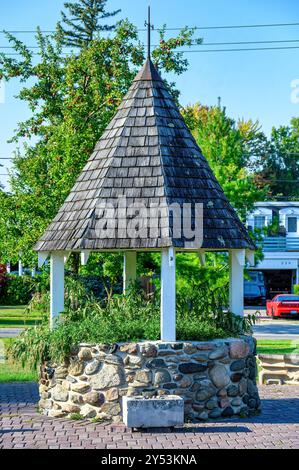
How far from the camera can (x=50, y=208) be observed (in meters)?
21.6

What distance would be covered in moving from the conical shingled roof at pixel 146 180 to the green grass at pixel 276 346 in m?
9.34

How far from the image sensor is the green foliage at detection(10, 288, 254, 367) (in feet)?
38.7

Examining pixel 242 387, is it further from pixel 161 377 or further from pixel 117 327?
pixel 117 327

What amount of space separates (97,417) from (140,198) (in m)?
3.11

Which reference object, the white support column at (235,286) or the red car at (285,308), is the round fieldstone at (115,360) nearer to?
the white support column at (235,286)

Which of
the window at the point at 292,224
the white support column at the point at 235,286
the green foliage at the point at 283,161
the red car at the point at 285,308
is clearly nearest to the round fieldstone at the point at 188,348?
the white support column at the point at 235,286

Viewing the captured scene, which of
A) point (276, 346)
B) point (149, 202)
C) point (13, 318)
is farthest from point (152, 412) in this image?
point (13, 318)

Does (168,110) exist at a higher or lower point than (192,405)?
higher

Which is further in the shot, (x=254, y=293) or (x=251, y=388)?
(x=254, y=293)

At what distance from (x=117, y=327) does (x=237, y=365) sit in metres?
1.79

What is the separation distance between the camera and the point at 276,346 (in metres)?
23.0
